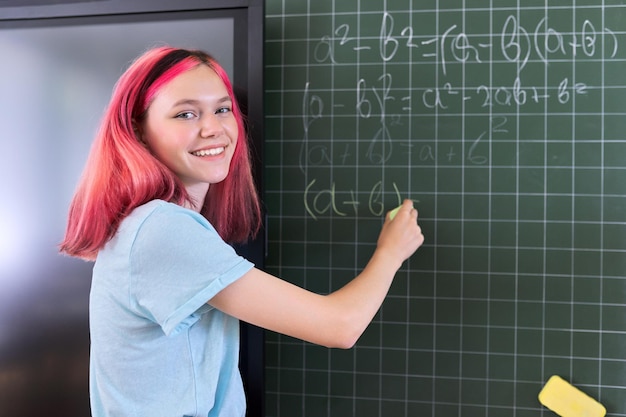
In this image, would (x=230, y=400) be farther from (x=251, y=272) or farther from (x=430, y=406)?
(x=430, y=406)

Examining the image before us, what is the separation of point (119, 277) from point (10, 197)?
784 millimetres

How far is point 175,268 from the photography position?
0.88m

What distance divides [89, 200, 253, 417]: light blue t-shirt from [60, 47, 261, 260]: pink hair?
4 cm

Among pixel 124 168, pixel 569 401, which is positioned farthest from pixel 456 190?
pixel 124 168

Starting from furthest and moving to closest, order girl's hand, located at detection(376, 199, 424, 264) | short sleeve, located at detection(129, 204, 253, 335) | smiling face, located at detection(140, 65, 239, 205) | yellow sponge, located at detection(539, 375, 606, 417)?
yellow sponge, located at detection(539, 375, 606, 417)
girl's hand, located at detection(376, 199, 424, 264)
smiling face, located at detection(140, 65, 239, 205)
short sleeve, located at detection(129, 204, 253, 335)

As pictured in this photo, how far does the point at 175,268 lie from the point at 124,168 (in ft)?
0.77

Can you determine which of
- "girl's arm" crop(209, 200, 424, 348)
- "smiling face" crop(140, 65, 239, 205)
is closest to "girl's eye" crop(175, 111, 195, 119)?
"smiling face" crop(140, 65, 239, 205)

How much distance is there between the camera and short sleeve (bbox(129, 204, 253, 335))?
34.4 inches

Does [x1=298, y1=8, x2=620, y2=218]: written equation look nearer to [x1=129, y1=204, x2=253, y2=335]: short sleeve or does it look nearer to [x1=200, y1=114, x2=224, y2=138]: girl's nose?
[x1=200, y1=114, x2=224, y2=138]: girl's nose

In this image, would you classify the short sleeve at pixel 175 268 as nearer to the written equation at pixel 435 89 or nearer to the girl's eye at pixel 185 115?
the girl's eye at pixel 185 115

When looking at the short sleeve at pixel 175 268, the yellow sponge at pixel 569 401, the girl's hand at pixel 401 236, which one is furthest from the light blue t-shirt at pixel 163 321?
the yellow sponge at pixel 569 401

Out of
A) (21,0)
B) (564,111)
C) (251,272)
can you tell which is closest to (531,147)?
(564,111)

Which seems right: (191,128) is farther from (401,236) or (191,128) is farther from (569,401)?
(569,401)

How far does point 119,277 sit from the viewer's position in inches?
36.2
